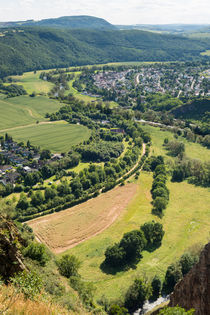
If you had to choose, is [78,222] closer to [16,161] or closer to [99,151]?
[99,151]

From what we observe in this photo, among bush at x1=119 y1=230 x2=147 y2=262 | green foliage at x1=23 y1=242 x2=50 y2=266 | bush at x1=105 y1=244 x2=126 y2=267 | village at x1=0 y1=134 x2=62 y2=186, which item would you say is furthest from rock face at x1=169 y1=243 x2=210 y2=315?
village at x1=0 y1=134 x2=62 y2=186

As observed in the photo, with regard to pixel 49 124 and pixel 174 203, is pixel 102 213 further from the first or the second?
pixel 49 124

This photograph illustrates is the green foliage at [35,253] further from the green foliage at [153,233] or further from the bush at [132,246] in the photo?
the green foliage at [153,233]

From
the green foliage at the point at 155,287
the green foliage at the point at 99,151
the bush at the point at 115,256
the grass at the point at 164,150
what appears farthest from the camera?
the grass at the point at 164,150

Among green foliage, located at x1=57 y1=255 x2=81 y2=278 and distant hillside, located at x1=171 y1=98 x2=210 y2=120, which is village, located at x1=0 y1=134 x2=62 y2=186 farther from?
distant hillside, located at x1=171 y1=98 x2=210 y2=120

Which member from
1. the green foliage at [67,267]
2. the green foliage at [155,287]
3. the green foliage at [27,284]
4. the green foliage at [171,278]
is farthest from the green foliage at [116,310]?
the green foliage at [27,284]

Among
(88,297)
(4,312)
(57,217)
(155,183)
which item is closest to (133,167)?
(155,183)

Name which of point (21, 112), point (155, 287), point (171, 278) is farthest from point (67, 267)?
point (21, 112)

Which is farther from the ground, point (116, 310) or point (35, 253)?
point (35, 253)
